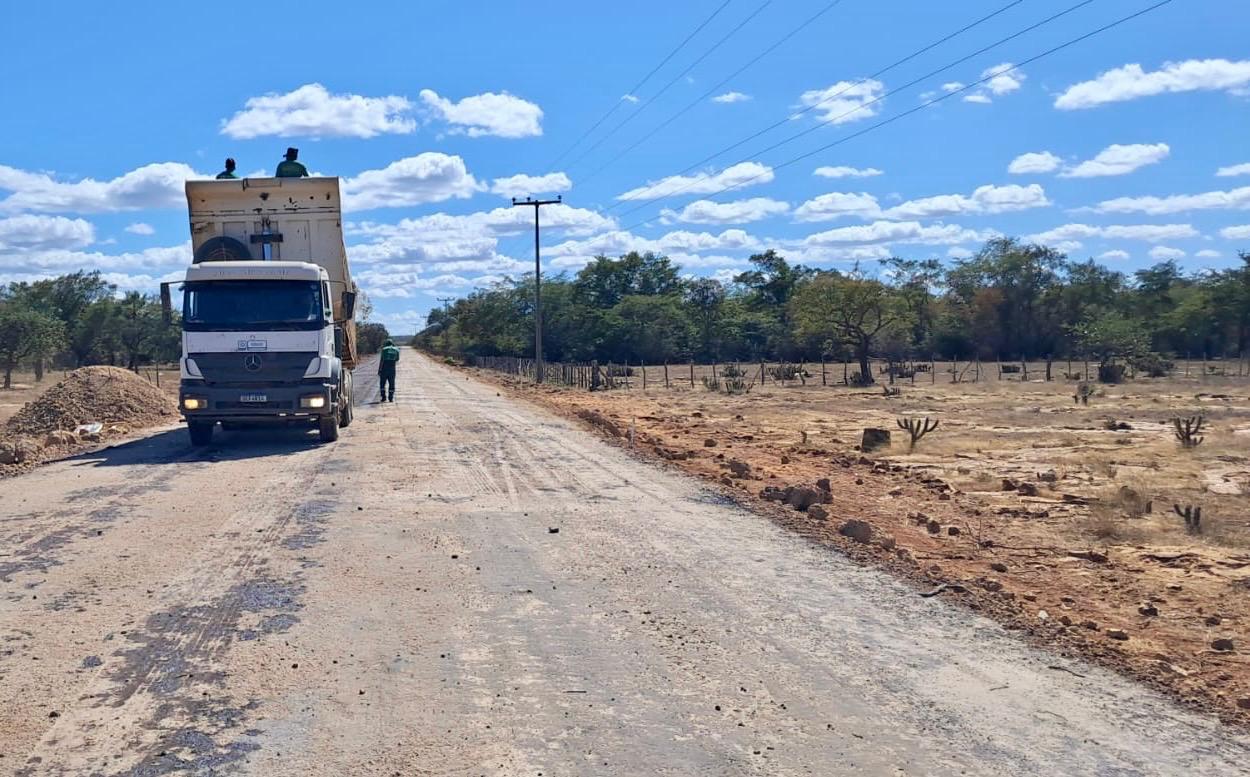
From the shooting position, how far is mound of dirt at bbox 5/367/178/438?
20.5m

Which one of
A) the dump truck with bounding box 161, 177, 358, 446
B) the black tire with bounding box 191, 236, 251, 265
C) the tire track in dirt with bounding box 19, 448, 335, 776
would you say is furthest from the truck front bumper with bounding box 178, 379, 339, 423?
the tire track in dirt with bounding box 19, 448, 335, 776

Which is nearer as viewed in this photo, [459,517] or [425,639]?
[425,639]

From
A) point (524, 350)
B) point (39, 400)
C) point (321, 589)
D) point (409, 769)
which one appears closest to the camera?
point (409, 769)

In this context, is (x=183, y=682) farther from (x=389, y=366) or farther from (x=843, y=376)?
(x=843, y=376)

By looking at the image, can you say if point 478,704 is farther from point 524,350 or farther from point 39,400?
point 524,350

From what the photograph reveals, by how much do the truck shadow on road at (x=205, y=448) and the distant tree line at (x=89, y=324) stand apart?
1786 inches

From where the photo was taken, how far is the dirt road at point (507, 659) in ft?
15.4

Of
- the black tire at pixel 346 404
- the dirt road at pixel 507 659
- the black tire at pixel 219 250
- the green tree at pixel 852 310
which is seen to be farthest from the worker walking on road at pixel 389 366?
the green tree at pixel 852 310

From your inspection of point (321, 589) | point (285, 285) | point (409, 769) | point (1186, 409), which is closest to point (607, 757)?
point (409, 769)

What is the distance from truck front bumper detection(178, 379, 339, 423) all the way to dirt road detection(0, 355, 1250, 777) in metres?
5.19

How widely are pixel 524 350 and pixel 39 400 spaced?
60.6 metres

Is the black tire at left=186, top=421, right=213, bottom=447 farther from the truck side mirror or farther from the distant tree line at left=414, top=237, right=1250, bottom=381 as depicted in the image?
the distant tree line at left=414, top=237, right=1250, bottom=381

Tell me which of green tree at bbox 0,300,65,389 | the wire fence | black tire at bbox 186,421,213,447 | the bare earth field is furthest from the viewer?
green tree at bbox 0,300,65,389

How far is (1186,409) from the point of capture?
103 feet
